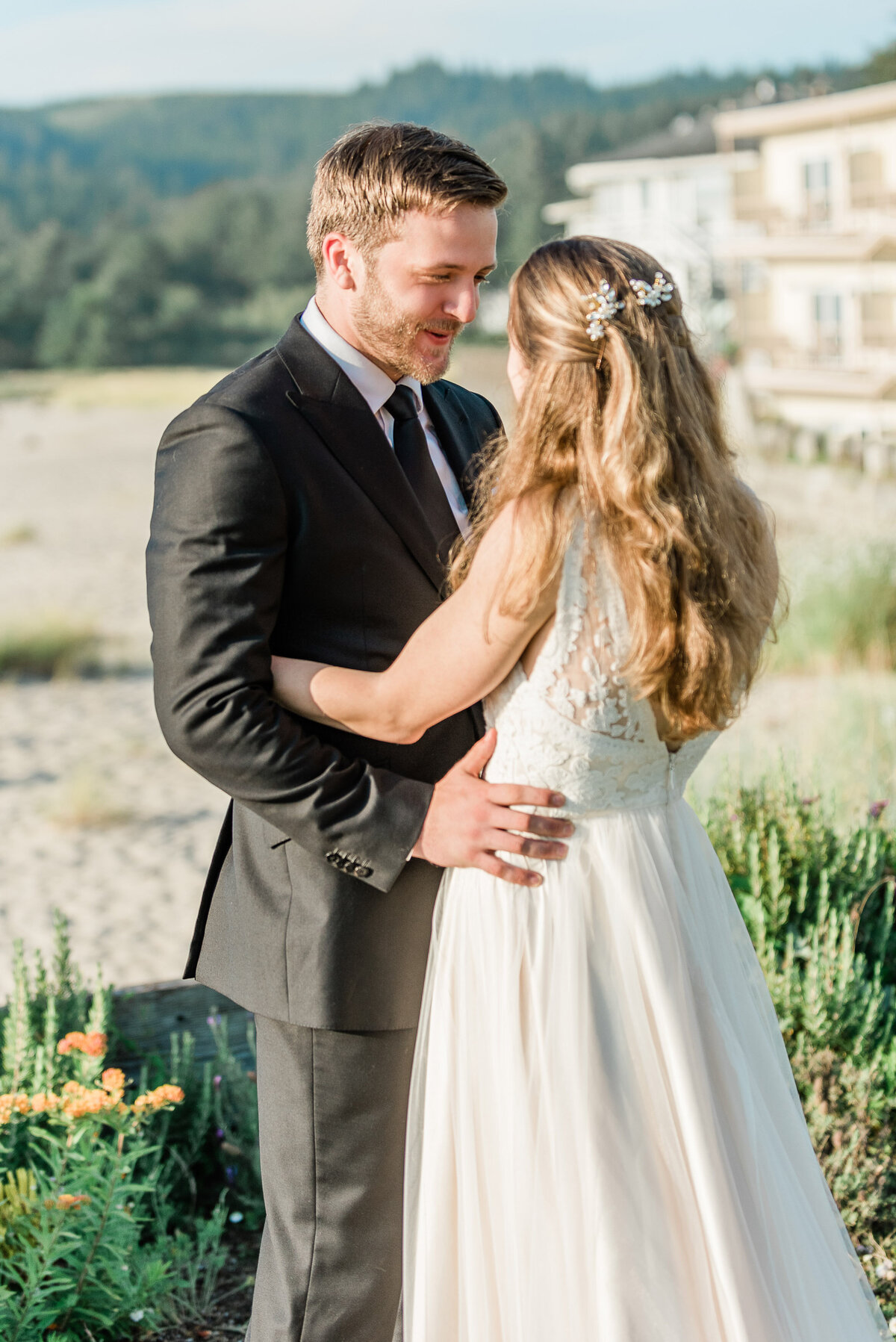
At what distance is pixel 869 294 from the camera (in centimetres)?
2459

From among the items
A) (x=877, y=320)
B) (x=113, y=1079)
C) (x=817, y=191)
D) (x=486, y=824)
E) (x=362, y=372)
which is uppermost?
(x=817, y=191)

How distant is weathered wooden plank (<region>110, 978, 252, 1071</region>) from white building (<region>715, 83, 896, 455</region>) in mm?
22129

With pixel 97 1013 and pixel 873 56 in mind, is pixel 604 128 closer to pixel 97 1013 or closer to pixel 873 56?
pixel 873 56

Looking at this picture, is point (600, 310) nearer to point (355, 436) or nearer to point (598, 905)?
point (355, 436)

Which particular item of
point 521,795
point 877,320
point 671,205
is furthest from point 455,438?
point 671,205

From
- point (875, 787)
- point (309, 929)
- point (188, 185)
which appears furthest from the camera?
point (188, 185)

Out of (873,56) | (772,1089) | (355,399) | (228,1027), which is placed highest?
(873,56)

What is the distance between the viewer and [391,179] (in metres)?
1.93

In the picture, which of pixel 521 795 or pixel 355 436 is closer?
pixel 521 795

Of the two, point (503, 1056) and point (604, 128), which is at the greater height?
point (604, 128)

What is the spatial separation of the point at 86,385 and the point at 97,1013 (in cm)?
4922

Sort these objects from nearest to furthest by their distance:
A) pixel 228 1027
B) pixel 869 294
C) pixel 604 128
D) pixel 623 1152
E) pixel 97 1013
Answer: pixel 623 1152
pixel 97 1013
pixel 228 1027
pixel 869 294
pixel 604 128

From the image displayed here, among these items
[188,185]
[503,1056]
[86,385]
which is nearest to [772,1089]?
[503,1056]

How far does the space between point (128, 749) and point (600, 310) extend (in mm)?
9189
